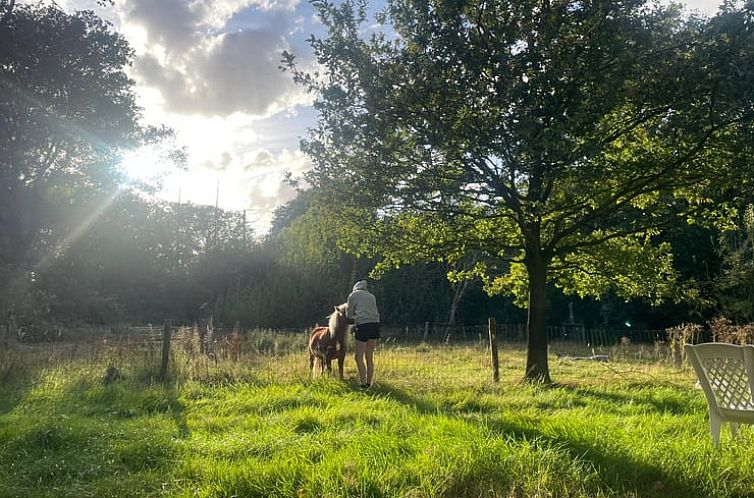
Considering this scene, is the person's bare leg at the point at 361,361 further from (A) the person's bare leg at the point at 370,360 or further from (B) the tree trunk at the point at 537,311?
(B) the tree trunk at the point at 537,311

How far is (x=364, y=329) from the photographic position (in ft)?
28.1

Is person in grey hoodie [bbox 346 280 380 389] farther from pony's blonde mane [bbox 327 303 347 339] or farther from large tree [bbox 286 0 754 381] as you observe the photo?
large tree [bbox 286 0 754 381]

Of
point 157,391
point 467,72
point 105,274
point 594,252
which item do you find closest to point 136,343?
point 157,391

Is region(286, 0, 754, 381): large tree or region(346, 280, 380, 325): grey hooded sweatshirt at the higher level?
region(286, 0, 754, 381): large tree

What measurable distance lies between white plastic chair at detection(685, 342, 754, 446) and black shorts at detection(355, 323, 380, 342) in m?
4.87

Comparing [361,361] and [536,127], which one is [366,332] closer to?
[361,361]

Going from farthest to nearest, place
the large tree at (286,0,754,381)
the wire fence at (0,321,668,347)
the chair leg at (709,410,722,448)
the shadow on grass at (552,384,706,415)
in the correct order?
the wire fence at (0,321,668,347), the large tree at (286,0,754,381), the shadow on grass at (552,384,706,415), the chair leg at (709,410,722,448)

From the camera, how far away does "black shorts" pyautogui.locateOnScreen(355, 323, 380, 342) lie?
8523 mm

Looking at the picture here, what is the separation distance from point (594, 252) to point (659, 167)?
7.46ft

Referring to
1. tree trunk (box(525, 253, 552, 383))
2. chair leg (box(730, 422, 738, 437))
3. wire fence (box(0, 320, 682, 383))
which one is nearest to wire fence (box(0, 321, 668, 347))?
wire fence (box(0, 320, 682, 383))

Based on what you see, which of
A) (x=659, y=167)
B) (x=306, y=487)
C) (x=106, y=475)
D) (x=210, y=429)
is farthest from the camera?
(x=659, y=167)

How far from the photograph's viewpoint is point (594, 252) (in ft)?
34.6

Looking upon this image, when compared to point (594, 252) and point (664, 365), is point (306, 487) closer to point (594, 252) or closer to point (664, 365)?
point (594, 252)

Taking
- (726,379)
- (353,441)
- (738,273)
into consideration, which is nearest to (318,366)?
(353,441)
